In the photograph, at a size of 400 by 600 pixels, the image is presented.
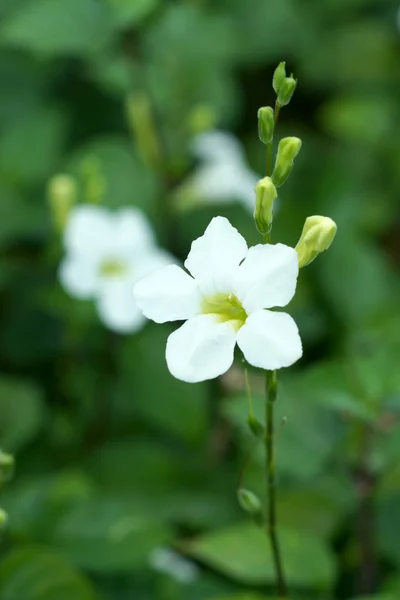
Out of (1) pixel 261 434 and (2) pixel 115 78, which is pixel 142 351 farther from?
(1) pixel 261 434

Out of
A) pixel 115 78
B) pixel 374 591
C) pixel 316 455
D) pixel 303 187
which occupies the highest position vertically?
pixel 115 78

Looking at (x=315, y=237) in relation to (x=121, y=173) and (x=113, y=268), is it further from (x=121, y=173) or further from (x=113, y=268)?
(x=121, y=173)

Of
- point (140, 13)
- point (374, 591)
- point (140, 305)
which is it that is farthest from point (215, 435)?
point (140, 305)

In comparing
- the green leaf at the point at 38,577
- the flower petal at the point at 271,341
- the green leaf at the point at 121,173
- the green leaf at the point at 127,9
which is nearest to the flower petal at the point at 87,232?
the green leaf at the point at 121,173

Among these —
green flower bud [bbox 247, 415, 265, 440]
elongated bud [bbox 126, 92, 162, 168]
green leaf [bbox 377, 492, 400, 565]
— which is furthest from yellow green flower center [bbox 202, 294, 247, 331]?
elongated bud [bbox 126, 92, 162, 168]

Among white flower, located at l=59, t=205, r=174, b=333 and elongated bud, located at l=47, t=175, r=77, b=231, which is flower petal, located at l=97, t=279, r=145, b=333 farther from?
elongated bud, located at l=47, t=175, r=77, b=231
